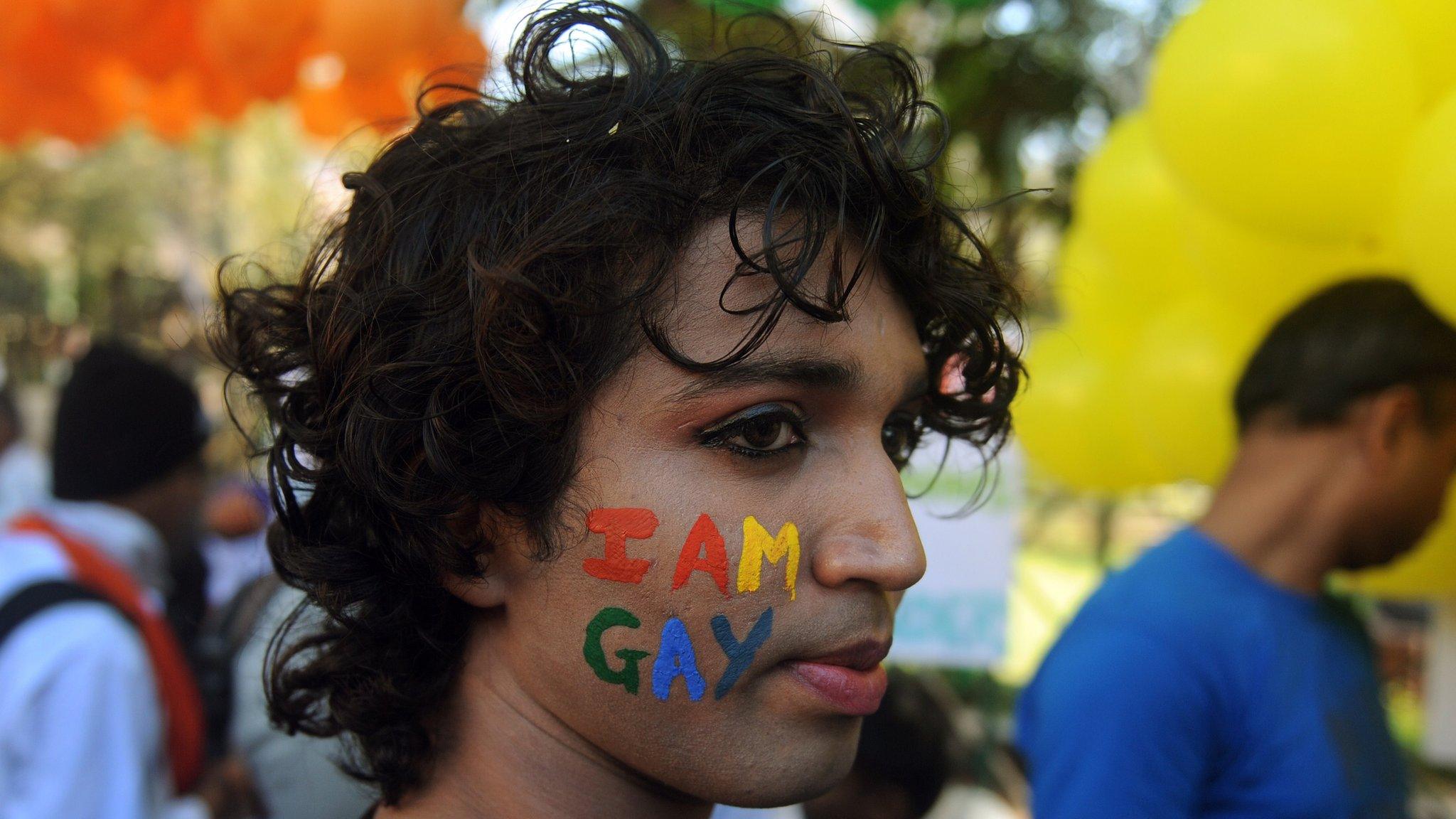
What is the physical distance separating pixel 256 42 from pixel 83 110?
50.8 inches

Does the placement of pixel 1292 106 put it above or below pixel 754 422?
above

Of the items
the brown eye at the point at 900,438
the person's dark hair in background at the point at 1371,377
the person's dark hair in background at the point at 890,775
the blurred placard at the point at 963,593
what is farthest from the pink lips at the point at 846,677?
the blurred placard at the point at 963,593

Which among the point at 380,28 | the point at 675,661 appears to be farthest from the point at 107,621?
the point at 675,661

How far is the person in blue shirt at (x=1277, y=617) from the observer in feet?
6.40

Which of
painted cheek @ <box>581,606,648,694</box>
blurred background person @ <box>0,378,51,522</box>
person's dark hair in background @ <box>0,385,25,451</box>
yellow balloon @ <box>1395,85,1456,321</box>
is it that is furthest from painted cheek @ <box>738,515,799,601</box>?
person's dark hair in background @ <box>0,385,25,451</box>

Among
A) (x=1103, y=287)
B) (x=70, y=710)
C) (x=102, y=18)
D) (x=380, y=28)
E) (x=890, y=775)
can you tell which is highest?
(x=102, y=18)

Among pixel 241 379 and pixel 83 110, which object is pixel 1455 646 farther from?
pixel 83 110

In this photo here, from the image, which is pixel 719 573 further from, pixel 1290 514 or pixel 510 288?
pixel 1290 514

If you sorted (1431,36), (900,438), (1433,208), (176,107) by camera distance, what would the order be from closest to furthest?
(900,438), (1433,208), (1431,36), (176,107)

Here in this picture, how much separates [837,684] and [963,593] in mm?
2531

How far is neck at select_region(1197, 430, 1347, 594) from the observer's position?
86.7 inches

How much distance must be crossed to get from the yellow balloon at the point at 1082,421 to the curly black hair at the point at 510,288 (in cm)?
172

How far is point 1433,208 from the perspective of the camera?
166 centimetres

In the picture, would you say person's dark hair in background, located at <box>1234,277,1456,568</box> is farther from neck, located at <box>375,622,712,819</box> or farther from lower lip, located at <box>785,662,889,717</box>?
neck, located at <box>375,622,712,819</box>
